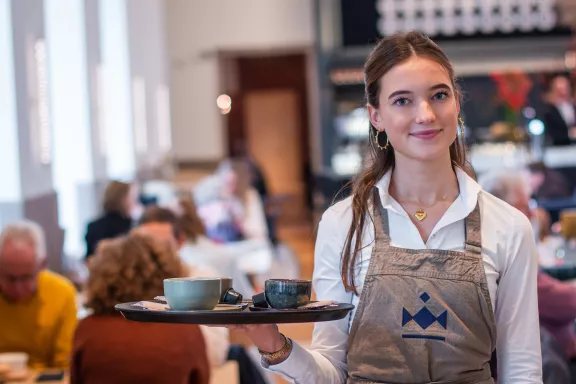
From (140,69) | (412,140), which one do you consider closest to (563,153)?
(140,69)

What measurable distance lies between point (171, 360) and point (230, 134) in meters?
16.2

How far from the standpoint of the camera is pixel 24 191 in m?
6.14

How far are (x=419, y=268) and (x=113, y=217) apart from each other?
5318 mm

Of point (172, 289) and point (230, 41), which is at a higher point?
point (230, 41)

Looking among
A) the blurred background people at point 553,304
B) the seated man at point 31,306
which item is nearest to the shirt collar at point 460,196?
the blurred background people at point 553,304

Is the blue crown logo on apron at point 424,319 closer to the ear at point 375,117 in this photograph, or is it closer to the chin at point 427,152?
the chin at point 427,152

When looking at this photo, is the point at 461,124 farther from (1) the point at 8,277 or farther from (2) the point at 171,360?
(1) the point at 8,277

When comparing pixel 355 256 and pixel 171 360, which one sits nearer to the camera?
pixel 355 256

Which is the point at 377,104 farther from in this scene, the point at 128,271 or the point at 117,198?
the point at 117,198

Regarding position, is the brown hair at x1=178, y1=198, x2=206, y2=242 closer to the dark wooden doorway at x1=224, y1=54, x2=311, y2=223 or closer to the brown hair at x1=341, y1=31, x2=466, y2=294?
the brown hair at x1=341, y1=31, x2=466, y2=294

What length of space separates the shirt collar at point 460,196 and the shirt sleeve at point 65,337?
8.20 feet

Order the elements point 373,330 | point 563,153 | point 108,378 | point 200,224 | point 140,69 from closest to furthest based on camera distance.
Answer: point 373,330, point 108,378, point 200,224, point 563,153, point 140,69

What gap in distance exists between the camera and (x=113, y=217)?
708cm

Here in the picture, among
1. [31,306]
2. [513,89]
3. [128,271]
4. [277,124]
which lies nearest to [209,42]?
[277,124]
